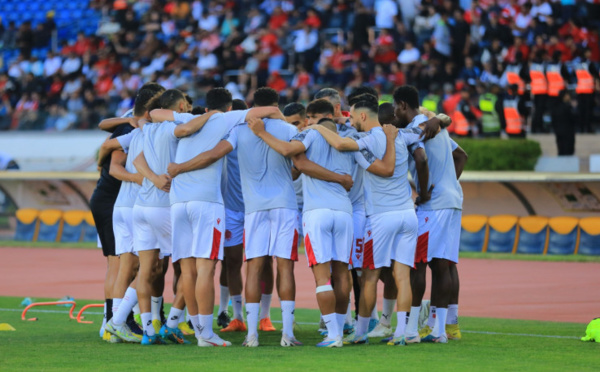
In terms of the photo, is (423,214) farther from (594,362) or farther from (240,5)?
(240,5)

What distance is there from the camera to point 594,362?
8.56m

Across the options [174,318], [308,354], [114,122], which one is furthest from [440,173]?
[114,122]

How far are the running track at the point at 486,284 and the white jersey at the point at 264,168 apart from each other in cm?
474

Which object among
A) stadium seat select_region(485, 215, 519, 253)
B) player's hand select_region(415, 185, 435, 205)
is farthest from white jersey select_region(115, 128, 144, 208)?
stadium seat select_region(485, 215, 519, 253)

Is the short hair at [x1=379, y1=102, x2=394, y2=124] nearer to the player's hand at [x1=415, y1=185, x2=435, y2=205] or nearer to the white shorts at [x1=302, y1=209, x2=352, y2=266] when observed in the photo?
the player's hand at [x1=415, y1=185, x2=435, y2=205]

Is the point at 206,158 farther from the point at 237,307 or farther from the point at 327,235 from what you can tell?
the point at 237,307

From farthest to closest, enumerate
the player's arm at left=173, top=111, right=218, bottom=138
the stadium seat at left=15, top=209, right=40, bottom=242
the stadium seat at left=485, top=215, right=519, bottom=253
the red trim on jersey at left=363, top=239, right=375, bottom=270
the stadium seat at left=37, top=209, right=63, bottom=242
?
the stadium seat at left=15, top=209, right=40, bottom=242
the stadium seat at left=37, top=209, right=63, bottom=242
the stadium seat at left=485, top=215, right=519, bottom=253
the red trim on jersey at left=363, top=239, right=375, bottom=270
the player's arm at left=173, top=111, right=218, bottom=138

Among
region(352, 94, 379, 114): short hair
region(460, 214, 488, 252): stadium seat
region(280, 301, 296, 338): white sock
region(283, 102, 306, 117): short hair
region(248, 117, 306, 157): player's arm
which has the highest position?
region(352, 94, 379, 114): short hair

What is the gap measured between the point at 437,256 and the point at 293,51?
20298mm

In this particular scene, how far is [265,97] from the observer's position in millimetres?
9641

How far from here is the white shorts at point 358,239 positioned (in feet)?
→ 33.4

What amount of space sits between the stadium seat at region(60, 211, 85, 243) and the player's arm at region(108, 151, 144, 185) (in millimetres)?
17658

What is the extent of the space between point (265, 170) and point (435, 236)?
5.91ft

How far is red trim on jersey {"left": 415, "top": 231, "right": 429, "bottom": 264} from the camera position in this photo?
991cm
